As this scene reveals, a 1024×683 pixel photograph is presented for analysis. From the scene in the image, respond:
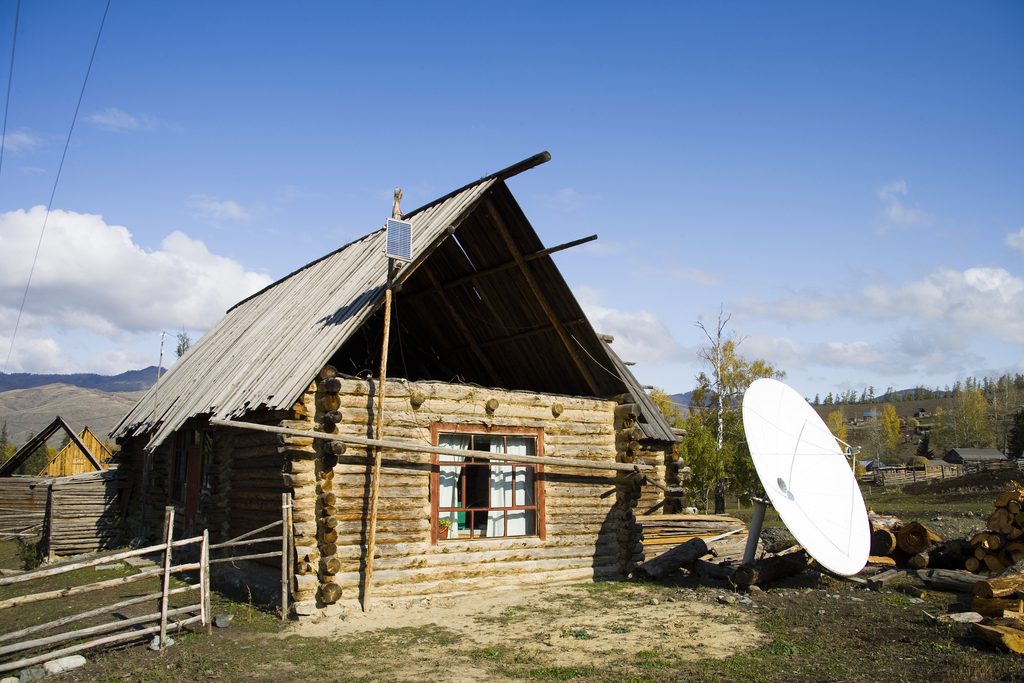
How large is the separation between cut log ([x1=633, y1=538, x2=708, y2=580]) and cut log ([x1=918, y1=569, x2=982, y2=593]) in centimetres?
400

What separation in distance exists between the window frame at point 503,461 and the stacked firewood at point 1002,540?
8.12m

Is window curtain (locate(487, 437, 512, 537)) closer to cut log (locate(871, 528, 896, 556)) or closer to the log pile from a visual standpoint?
the log pile

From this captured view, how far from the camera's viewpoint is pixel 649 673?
7.35 metres

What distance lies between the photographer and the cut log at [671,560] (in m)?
13.2

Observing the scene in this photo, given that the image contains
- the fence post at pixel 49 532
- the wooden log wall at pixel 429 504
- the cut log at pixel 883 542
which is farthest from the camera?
the fence post at pixel 49 532

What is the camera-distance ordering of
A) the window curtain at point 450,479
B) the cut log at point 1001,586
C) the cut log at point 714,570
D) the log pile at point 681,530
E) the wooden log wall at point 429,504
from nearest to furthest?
the cut log at point 1001,586
the wooden log wall at point 429,504
the window curtain at point 450,479
the cut log at point 714,570
the log pile at point 681,530

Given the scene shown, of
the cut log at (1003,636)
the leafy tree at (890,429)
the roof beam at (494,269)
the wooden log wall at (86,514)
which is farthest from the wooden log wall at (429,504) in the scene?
the leafy tree at (890,429)

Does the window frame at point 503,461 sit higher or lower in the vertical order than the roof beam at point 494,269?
lower

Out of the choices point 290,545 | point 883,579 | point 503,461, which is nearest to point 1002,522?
point 883,579

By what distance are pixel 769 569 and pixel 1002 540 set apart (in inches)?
171

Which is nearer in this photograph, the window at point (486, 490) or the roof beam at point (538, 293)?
the window at point (486, 490)

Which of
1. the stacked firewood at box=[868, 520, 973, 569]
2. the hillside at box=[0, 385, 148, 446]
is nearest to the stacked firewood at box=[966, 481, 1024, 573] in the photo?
the stacked firewood at box=[868, 520, 973, 569]

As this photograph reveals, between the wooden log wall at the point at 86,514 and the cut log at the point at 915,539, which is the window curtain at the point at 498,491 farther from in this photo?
the wooden log wall at the point at 86,514

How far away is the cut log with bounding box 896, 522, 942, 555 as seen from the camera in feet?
43.8
